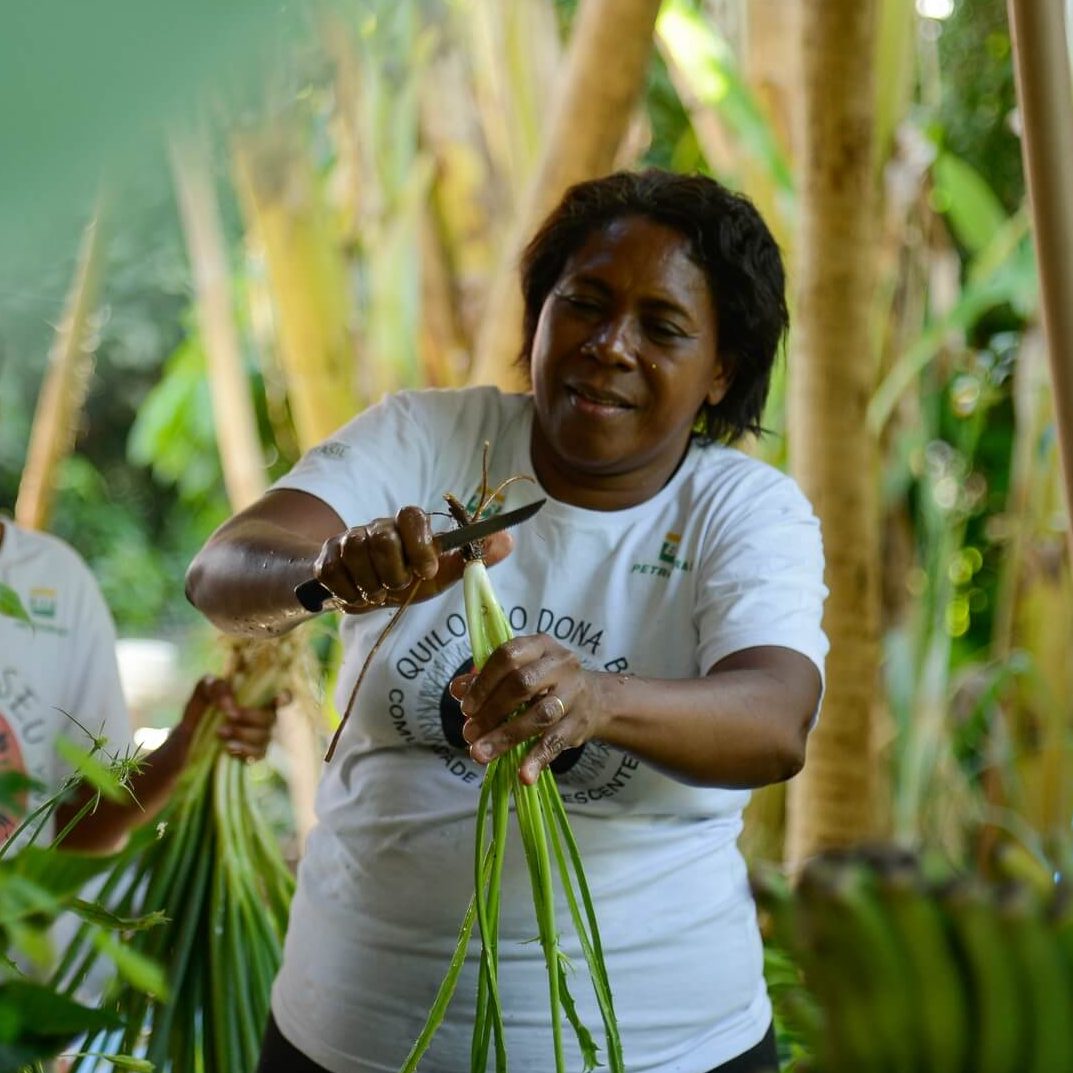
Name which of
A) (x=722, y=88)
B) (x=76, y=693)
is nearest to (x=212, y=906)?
(x=76, y=693)

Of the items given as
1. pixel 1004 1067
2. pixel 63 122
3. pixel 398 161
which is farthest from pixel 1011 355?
pixel 63 122

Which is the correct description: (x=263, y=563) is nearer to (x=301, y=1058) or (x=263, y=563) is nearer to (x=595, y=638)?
(x=595, y=638)

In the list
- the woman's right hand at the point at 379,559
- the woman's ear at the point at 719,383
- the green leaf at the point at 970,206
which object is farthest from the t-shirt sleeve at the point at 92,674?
the green leaf at the point at 970,206

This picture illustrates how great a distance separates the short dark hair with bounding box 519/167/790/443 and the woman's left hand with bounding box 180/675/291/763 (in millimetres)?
592

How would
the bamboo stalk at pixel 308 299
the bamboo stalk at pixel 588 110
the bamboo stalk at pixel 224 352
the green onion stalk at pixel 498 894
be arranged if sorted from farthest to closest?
the bamboo stalk at pixel 224 352 → the bamboo stalk at pixel 308 299 → the bamboo stalk at pixel 588 110 → the green onion stalk at pixel 498 894

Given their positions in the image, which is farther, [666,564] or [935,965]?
[666,564]

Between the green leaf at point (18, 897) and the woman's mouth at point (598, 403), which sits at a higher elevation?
the woman's mouth at point (598, 403)

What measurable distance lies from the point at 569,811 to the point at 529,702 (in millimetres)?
301

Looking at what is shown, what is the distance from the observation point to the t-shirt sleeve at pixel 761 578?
1.26 m

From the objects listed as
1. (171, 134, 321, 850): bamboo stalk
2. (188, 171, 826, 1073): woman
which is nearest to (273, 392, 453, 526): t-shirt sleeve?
(188, 171, 826, 1073): woman

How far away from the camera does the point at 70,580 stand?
1674 mm

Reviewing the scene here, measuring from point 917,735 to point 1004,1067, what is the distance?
291 cm

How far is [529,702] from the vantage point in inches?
40.2

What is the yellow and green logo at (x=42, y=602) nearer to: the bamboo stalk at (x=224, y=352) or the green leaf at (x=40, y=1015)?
the green leaf at (x=40, y=1015)
